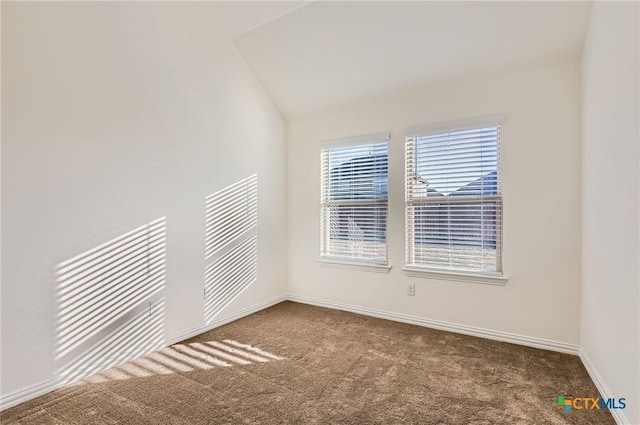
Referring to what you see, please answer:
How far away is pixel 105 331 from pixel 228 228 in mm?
1408

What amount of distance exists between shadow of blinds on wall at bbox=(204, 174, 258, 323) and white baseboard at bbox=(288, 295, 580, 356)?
3.34 feet

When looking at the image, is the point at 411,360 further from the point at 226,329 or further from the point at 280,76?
the point at 280,76

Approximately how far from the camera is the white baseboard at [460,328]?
8.68 ft

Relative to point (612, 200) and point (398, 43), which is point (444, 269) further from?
point (398, 43)

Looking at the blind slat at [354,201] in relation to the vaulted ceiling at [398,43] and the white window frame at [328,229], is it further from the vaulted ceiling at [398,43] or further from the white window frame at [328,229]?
the vaulted ceiling at [398,43]

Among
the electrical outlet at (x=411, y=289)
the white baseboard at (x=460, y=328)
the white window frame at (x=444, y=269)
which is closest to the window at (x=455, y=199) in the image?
the white window frame at (x=444, y=269)

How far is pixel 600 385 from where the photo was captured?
6.66ft

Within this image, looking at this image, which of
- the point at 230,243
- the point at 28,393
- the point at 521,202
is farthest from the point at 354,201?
the point at 28,393

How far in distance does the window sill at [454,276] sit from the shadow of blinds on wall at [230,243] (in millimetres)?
1776

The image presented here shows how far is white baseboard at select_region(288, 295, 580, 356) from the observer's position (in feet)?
8.68

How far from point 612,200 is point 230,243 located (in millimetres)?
3134

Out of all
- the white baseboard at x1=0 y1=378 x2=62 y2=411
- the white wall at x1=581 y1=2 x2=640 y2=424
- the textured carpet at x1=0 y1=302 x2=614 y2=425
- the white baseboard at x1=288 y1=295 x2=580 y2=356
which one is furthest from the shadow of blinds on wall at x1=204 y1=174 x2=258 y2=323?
the white wall at x1=581 y1=2 x2=640 y2=424

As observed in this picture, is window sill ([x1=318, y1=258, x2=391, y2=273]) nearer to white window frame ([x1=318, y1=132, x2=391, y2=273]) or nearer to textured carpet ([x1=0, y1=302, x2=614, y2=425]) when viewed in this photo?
white window frame ([x1=318, y1=132, x2=391, y2=273])

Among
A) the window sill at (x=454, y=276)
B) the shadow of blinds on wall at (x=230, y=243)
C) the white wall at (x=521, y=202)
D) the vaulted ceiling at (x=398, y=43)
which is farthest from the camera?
the shadow of blinds on wall at (x=230, y=243)
